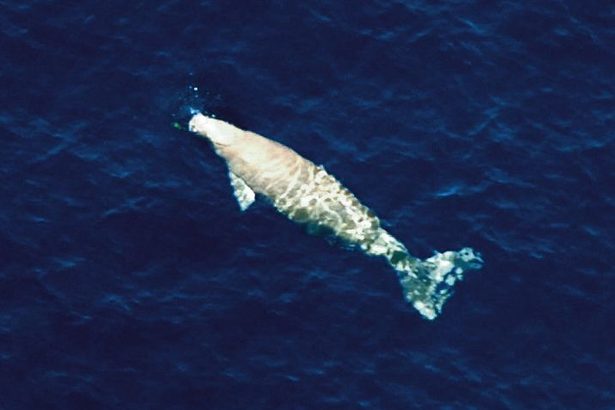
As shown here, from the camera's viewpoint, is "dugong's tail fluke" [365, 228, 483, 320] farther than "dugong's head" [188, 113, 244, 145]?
No

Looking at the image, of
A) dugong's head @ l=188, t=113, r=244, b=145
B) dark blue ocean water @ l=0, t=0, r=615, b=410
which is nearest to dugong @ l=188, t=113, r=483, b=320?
dugong's head @ l=188, t=113, r=244, b=145

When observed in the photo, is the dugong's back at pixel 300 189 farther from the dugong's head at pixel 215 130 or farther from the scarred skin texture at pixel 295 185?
the dugong's head at pixel 215 130

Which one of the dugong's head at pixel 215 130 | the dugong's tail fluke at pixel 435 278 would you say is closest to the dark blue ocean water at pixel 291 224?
the dugong's tail fluke at pixel 435 278

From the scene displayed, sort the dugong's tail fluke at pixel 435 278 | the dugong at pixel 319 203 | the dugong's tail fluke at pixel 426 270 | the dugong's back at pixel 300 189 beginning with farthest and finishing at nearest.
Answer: the dugong's back at pixel 300 189 → the dugong at pixel 319 203 → the dugong's tail fluke at pixel 426 270 → the dugong's tail fluke at pixel 435 278

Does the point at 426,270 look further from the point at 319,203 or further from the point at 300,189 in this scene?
the point at 300,189

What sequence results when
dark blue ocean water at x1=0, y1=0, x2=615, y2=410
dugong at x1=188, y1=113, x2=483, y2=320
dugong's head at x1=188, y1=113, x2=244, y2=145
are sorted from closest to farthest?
dark blue ocean water at x1=0, y1=0, x2=615, y2=410
dugong at x1=188, y1=113, x2=483, y2=320
dugong's head at x1=188, y1=113, x2=244, y2=145

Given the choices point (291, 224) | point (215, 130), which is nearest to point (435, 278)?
point (291, 224)

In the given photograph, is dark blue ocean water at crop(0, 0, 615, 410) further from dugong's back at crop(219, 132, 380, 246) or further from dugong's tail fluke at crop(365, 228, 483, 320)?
dugong's back at crop(219, 132, 380, 246)
